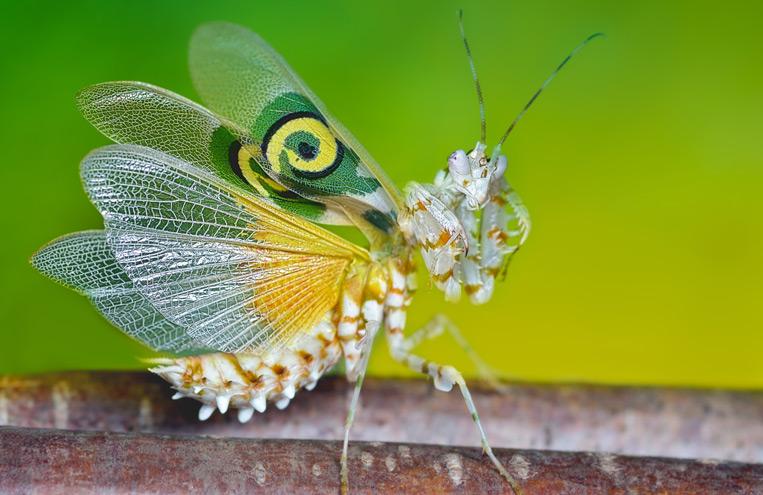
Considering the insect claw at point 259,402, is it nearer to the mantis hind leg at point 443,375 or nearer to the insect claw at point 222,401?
the insect claw at point 222,401

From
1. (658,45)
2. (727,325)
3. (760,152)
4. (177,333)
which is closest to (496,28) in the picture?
Result: (658,45)

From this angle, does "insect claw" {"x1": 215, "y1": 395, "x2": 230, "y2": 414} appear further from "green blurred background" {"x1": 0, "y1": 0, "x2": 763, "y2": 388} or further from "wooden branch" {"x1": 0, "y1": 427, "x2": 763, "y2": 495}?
"green blurred background" {"x1": 0, "y1": 0, "x2": 763, "y2": 388}

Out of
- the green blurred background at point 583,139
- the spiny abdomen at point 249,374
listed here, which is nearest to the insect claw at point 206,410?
the spiny abdomen at point 249,374

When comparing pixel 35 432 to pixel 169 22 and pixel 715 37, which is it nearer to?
pixel 169 22

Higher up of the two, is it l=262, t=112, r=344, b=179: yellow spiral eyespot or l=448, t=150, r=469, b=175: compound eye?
l=448, t=150, r=469, b=175: compound eye

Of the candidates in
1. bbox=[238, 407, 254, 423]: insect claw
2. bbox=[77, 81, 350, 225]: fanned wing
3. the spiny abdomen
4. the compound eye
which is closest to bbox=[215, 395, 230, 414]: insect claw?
the spiny abdomen

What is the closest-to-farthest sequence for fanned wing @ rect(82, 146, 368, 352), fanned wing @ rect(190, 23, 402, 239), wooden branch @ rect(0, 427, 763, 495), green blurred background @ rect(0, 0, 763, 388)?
1. wooden branch @ rect(0, 427, 763, 495)
2. fanned wing @ rect(82, 146, 368, 352)
3. fanned wing @ rect(190, 23, 402, 239)
4. green blurred background @ rect(0, 0, 763, 388)
